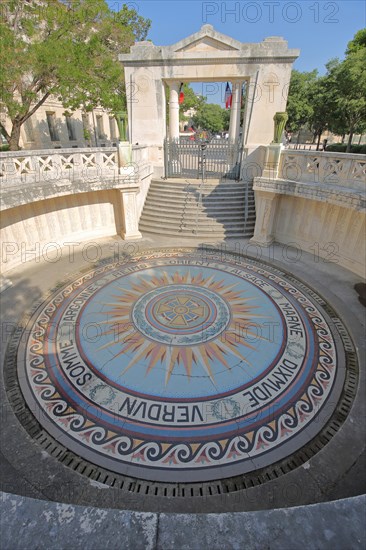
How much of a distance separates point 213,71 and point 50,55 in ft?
23.8

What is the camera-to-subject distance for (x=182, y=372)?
18.8 ft

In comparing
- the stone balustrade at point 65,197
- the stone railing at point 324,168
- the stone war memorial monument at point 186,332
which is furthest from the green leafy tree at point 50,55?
the stone railing at point 324,168

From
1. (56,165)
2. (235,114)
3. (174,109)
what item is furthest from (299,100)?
Result: (56,165)

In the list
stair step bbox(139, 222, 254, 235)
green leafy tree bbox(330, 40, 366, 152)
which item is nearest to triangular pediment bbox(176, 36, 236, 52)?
stair step bbox(139, 222, 254, 235)

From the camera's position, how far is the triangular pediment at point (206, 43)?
12.5 meters

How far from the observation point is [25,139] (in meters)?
25.8

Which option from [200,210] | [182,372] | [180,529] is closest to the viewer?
[180,529]

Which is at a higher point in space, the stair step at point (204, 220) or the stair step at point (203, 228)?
the stair step at point (204, 220)

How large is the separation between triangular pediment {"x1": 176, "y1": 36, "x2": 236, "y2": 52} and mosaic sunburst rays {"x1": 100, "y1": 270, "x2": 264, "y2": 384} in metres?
10.9

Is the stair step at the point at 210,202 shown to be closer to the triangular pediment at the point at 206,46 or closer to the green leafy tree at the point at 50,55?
the triangular pediment at the point at 206,46

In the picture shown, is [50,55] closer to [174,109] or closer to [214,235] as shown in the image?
[174,109]

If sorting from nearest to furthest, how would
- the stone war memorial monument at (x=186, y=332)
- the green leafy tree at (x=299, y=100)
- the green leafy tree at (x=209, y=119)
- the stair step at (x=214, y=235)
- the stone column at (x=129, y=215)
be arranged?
the stone war memorial monument at (x=186, y=332) → the stone column at (x=129, y=215) → the stair step at (x=214, y=235) → the green leafy tree at (x=299, y=100) → the green leafy tree at (x=209, y=119)

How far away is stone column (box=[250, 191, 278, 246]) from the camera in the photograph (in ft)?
36.5

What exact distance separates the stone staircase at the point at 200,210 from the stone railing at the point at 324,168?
2570 millimetres
